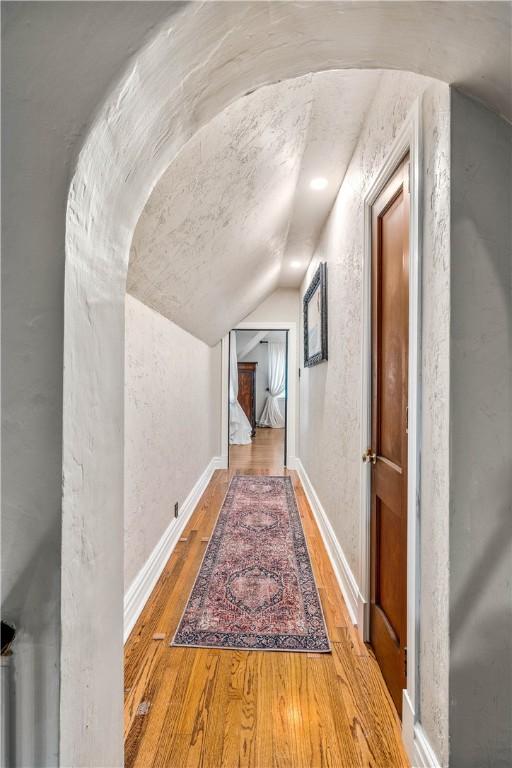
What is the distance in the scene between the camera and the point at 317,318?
10.7ft

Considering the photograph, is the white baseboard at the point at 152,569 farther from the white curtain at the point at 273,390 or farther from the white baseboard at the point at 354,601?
the white curtain at the point at 273,390

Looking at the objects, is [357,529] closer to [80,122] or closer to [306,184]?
[80,122]

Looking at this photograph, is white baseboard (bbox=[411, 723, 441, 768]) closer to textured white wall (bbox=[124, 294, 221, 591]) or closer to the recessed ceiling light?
textured white wall (bbox=[124, 294, 221, 591])

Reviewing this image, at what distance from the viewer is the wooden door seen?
1.39 m

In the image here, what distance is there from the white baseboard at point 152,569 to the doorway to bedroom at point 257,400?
6.33ft

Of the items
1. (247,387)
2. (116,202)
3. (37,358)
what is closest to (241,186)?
(116,202)

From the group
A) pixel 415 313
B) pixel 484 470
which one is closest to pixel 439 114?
pixel 415 313

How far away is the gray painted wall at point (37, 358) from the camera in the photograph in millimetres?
570

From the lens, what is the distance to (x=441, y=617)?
3.37 feet

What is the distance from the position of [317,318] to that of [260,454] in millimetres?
3330

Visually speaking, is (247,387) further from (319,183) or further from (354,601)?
(354,601)

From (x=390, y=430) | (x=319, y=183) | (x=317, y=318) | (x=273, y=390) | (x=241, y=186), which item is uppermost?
(x=319, y=183)

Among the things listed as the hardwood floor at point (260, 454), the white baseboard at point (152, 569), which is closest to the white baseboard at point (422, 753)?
the white baseboard at point (152, 569)

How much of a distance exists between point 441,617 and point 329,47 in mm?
1405
